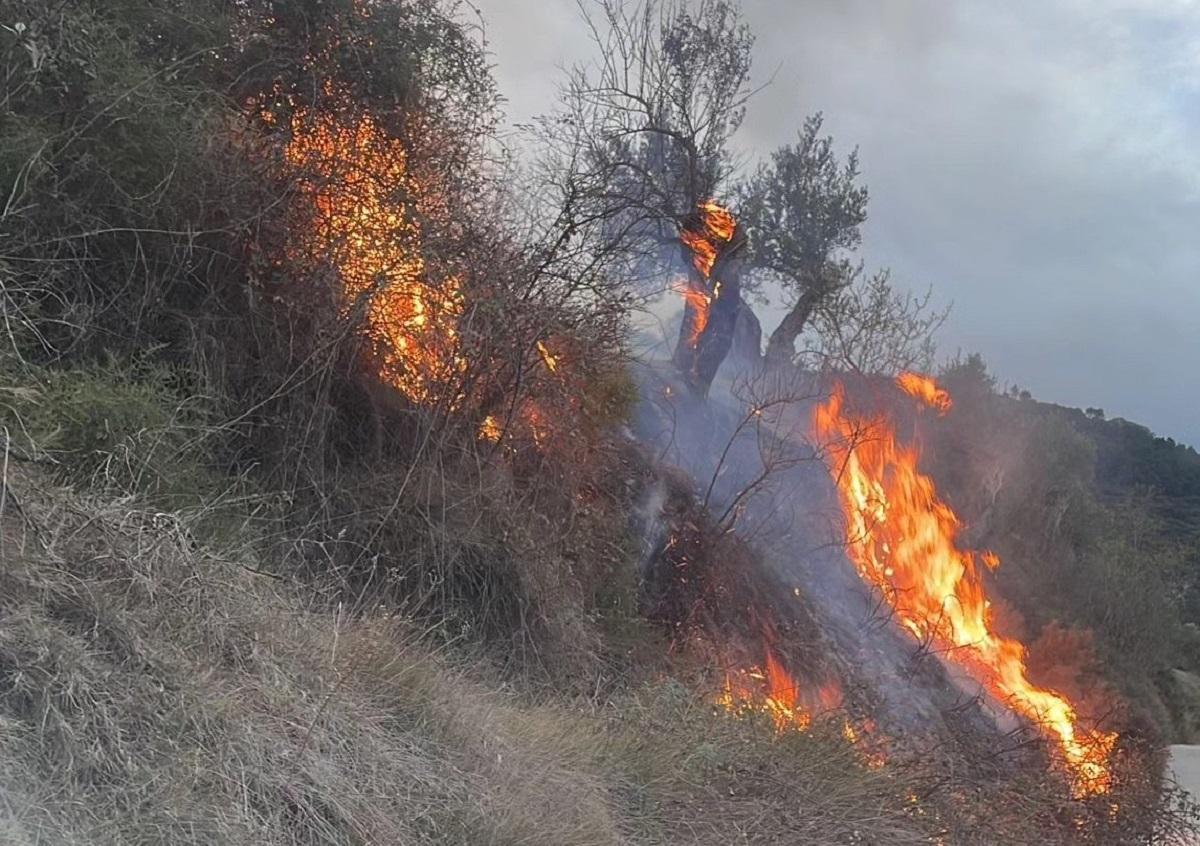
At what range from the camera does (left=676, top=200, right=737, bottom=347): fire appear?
51.1 ft

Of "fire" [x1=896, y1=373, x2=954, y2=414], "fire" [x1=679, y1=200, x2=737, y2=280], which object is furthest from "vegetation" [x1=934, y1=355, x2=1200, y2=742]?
"fire" [x1=679, y1=200, x2=737, y2=280]

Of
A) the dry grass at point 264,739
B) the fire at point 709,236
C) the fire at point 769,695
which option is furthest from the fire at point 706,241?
the dry grass at point 264,739

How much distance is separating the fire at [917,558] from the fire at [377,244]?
319 inches

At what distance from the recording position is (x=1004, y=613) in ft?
61.4

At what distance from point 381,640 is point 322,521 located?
2.42 metres

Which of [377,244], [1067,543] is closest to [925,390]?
[1067,543]

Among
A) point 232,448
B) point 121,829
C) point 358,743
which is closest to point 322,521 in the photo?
point 232,448

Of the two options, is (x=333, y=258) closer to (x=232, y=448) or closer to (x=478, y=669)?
(x=232, y=448)

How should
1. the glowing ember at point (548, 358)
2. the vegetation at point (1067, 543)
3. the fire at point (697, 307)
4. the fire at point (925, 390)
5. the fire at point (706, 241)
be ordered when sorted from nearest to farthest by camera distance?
the glowing ember at point (548, 358) < the fire at point (706, 241) < the fire at point (697, 307) < the fire at point (925, 390) < the vegetation at point (1067, 543)

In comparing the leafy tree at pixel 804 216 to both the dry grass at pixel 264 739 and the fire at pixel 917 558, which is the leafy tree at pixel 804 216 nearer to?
the fire at pixel 917 558

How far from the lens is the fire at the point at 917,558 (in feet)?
50.1

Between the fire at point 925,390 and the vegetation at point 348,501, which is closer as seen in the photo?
the vegetation at point 348,501

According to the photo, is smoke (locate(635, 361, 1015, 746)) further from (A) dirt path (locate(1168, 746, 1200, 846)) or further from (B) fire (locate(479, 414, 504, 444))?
(A) dirt path (locate(1168, 746, 1200, 846))

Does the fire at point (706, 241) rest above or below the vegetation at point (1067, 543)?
below
